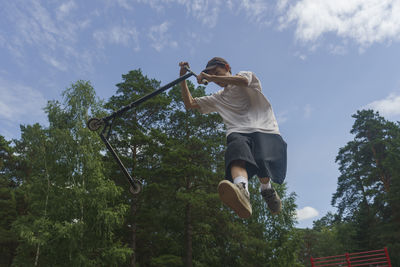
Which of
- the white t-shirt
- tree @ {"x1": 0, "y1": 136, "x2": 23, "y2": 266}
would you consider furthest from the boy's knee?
tree @ {"x1": 0, "y1": 136, "x2": 23, "y2": 266}

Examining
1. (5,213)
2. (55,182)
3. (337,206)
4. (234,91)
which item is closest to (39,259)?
(55,182)

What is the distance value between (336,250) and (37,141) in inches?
1255

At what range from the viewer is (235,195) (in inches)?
88.4

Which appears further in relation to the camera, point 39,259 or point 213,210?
point 213,210

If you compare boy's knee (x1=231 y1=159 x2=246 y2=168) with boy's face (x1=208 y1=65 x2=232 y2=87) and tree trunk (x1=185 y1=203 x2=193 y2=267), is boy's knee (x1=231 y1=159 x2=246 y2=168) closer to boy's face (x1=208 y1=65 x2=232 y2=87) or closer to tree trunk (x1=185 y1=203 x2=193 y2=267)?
boy's face (x1=208 y1=65 x2=232 y2=87)

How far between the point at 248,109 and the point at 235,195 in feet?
2.85

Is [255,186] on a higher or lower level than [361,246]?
higher

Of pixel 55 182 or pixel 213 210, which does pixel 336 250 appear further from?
pixel 55 182

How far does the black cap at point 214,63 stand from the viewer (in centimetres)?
280

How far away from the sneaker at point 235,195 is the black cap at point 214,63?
106cm

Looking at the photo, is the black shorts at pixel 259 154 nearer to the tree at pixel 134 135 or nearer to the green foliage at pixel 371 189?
the tree at pixel 134 135

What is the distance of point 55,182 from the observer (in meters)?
16.0

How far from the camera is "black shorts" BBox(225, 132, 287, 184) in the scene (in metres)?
2.43

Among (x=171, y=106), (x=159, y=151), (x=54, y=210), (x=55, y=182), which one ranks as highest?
(x=171, y=106)
